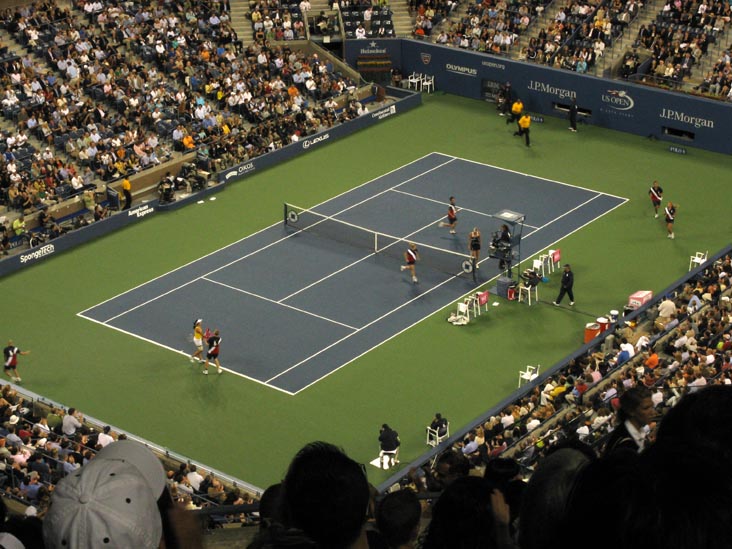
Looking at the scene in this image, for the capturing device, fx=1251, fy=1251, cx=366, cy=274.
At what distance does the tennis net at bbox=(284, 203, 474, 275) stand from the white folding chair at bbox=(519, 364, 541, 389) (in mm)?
5396

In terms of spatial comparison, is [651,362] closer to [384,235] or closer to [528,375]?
[528,375]

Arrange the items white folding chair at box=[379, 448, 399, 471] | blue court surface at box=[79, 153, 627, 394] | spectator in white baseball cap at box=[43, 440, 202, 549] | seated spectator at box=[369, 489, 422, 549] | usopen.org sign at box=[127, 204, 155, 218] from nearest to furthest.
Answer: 1. spectator in white baseball cap at box=[43, 440, 202, 549]
2. seated spectator at box=[369, 489, 422, 549]
3. white folding chair at box=[379, 448, 399, 471]
4. blue court surface at box=[79, 153, 627, 394]
5. usopen.org sign at box=[127, 204, 155, 218]

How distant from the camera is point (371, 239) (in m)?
40.7

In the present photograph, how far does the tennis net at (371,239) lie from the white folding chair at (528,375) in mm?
5396

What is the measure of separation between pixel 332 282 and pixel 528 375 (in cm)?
819

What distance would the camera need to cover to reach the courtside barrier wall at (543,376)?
93.4ft

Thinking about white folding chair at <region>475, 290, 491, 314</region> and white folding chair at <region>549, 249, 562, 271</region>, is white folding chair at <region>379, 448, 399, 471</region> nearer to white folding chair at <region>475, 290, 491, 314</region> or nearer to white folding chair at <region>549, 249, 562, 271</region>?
white folding chair at <region>475, 290, 491, 314</region>

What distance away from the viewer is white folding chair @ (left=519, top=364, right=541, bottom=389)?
107ft

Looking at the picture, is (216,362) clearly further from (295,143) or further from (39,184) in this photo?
(295,143)

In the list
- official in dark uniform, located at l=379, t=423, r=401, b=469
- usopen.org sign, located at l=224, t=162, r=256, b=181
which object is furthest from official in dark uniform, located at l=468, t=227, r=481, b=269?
usopen.org sign, located at l=224, t=162, r=256, b=181

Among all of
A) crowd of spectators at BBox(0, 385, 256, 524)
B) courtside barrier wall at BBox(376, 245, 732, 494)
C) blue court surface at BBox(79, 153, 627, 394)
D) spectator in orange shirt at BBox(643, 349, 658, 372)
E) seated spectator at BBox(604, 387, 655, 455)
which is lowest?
blue court surface at BBox(79, 153, 627, 394)

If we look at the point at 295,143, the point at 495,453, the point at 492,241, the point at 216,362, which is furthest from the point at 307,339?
the point at 295,143

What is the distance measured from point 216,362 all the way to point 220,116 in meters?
17.1

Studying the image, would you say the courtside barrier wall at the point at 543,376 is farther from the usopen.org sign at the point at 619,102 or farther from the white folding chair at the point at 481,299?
the usopen.org sign at the point at 619,102
